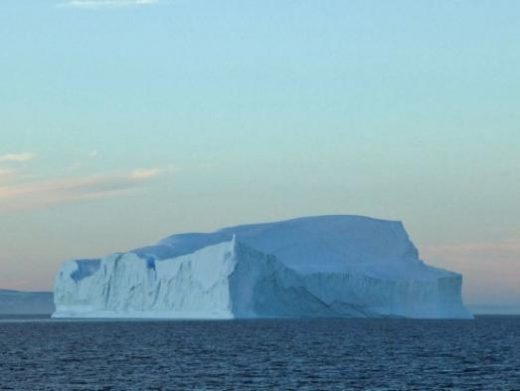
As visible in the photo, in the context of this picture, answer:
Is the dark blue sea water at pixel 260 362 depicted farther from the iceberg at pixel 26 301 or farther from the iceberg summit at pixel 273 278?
the iceberg at pixel 26 301

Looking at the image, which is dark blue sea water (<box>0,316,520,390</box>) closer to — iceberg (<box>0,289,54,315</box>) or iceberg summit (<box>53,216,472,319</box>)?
iceberg summit (<box>53,216,472,319</box>)

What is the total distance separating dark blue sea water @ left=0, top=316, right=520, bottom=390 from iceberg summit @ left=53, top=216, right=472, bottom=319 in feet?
22.2

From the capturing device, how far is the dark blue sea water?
103ft

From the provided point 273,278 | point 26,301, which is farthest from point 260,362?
point 26,301

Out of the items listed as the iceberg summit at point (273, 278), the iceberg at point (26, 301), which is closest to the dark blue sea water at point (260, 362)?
the iceberg summit at point (273, 278)

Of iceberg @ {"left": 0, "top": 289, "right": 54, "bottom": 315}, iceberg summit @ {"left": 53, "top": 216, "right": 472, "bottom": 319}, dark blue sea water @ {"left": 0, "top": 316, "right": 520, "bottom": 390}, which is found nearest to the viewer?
dark blue sea water @ {"left": 0, "top": 316, "right": 520, "bottom": 390}

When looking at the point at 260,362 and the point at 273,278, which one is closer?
the point at 260,362

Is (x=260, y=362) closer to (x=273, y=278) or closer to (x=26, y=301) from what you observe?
(x=273, y=278)

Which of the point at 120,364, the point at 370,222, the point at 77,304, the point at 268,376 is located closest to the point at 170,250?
the point at 77,304

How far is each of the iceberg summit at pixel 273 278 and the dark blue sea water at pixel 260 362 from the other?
6.78 m

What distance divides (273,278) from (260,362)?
30267mm

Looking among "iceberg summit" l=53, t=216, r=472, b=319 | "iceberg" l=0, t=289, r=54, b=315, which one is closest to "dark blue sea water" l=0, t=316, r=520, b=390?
"iceberg summit" l=53, t=216, r=472, b=319

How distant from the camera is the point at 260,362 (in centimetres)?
3962

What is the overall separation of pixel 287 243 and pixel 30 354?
38511 mm
